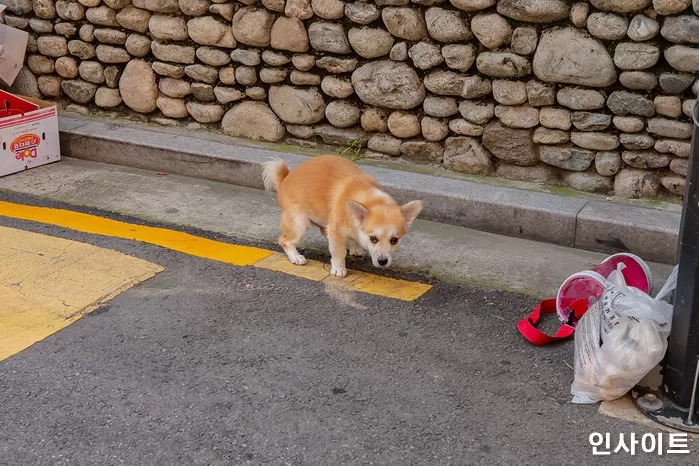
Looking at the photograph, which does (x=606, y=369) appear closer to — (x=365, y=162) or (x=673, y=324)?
(x=673, y=324)

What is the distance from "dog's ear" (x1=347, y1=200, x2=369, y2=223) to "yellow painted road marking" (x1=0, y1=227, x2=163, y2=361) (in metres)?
1.23

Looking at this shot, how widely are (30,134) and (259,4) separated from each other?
6.55 feet

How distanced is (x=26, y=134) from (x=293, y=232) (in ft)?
8.78

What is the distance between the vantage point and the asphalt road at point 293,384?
3.59 m

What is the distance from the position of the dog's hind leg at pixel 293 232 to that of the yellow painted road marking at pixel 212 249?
5cm

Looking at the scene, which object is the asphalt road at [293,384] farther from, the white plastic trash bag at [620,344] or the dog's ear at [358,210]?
the dog's ear at [358,210]

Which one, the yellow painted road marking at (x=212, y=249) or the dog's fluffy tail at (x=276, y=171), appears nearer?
the yellow painted road marking at (x=212, y=249)

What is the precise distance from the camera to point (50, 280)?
5.05m

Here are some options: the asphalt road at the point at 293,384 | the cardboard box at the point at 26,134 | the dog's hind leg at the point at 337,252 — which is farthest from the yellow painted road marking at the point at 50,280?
the cardboard box at the point at 26,134

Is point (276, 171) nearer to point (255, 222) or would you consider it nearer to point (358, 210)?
point (255, 222)

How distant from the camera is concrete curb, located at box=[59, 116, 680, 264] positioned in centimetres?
533

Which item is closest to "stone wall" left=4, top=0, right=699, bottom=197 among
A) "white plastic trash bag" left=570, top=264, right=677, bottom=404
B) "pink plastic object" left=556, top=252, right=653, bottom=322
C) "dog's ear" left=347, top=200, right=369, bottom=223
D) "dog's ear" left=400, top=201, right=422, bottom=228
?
"pink plastic object" left=556, top=252, right=653, bottom=322

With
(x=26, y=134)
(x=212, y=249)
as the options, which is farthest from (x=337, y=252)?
(x=26, y=134)

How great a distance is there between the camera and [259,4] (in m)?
6.62
